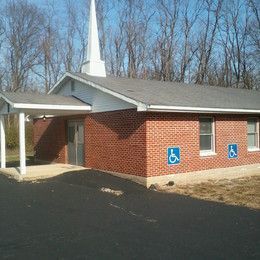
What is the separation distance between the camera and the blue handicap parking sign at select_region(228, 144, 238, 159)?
55.4 ft

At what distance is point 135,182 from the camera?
1439cm

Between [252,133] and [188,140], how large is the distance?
4629 mm

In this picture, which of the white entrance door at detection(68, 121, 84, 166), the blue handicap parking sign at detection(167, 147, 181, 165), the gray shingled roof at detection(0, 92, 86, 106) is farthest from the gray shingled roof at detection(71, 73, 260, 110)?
the white entrance door at detection(68, 121, 84, 166)

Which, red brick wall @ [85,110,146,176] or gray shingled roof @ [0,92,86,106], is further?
gray shingled roof @ [0,92,86,106]

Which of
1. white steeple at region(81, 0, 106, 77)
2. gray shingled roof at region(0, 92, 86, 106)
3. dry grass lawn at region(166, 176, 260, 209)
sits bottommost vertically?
dry grass lawn at region(166, 176, 260, 209)

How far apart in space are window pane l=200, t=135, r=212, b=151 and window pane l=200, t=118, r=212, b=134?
0.19 metres

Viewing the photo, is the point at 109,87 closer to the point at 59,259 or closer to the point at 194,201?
the point at 194,201

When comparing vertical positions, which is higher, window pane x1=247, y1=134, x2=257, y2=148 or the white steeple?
the white steeple

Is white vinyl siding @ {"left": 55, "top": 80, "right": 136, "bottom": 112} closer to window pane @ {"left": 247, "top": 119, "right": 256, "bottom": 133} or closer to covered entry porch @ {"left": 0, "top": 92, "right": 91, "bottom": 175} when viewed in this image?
covered entry porch @ {"left": 0, "top": 92, "right": 91, "bottom": 175}

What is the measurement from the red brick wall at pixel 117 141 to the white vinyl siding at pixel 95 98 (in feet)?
0.74

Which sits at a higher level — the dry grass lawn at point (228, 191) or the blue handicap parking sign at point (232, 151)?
the blue handicap parking sign at point (232, 151)

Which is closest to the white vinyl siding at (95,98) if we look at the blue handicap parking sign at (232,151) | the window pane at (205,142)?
the window pane at (205,142)

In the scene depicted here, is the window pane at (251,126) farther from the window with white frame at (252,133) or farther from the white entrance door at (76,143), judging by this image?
the white entrance door at (76,143)

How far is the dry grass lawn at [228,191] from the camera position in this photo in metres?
11.5
